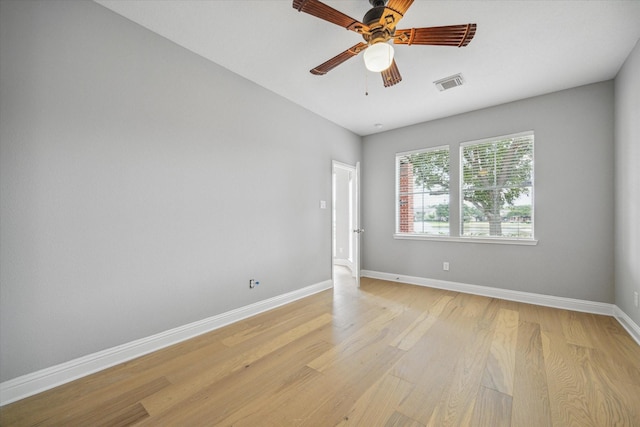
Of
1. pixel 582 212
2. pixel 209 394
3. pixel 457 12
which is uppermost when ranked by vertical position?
pixel 457 12

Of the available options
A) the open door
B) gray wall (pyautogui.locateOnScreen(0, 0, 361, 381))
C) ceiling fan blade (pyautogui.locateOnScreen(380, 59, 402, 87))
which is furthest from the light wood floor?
ceiling fan blade (pyautogui.locateOnScreen(380, 59, 402, 87))

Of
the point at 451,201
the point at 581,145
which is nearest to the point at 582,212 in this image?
the point at 581,145

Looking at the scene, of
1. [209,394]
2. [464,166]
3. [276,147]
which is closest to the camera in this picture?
[209,394]

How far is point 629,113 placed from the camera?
262 centimetres

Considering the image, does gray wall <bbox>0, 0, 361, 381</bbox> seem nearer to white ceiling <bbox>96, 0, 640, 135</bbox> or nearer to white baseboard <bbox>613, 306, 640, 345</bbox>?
white ceiling <bbox>96, 0, 640, 135</bbox>

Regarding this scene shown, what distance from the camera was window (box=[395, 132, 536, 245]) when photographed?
3.62m

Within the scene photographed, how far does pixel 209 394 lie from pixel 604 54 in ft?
15.1

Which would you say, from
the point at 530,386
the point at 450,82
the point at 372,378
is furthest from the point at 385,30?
the point at 530,386

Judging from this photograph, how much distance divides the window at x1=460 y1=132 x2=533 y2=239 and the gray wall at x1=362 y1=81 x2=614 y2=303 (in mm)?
118

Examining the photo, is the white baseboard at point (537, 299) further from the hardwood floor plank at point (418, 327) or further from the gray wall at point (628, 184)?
the hardwood floor plank at point (418, 327)

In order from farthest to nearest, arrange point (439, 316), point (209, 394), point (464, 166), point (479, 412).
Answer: point (464, 166) → point (439, 316) → point (209, 394) → point (479, 412)

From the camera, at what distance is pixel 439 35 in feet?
5.86

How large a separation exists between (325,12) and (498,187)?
3.44m

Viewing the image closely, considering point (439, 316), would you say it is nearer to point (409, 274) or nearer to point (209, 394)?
point (409, 274)
